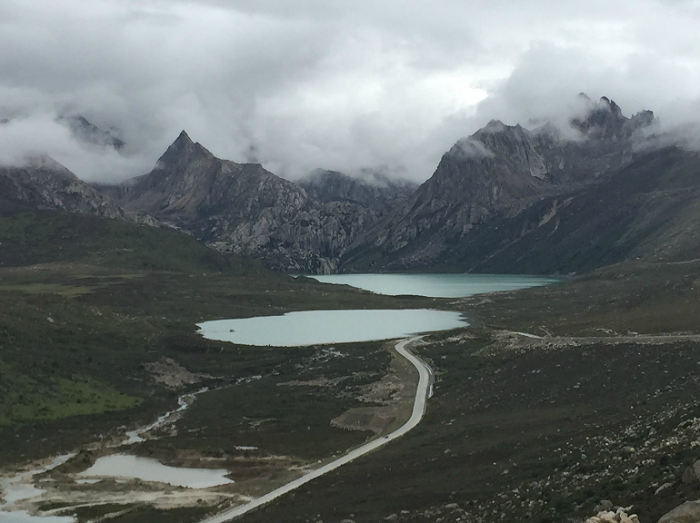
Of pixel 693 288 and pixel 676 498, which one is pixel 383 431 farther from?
pixel 693 288

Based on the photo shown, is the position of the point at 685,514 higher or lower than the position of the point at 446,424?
higher

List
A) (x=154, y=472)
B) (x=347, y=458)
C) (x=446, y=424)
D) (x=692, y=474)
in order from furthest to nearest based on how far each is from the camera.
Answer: (x=446, y=424)
(x=347, y=458)
(x=154, y=472)
(x=692, y=474)

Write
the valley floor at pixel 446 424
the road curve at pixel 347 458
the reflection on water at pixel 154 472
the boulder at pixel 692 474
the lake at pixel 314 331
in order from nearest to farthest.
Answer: the boulder at pixel 692 474
the valley floor at pixel 446 424
the road curve at pixel 347 458
the reflection on water at pixel 154 472
the lake at pixel 314 331

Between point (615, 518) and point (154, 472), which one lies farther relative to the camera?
point (154, 472)

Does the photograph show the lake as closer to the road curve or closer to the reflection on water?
the road curve

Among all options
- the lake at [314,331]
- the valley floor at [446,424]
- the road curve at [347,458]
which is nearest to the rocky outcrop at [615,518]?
the valley floor at [446,424]

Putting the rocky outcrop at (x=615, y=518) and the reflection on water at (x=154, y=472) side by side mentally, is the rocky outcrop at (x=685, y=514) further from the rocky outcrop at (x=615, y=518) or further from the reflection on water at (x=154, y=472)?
the reflection on water at (x=154, y=472)

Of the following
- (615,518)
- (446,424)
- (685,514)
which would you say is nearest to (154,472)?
(446,424)

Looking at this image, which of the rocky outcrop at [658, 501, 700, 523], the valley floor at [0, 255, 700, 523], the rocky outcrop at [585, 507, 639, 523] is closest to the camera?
the rocky outcrop at [658, 501, 700, 523]

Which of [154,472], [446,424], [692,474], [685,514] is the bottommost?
[154,472]

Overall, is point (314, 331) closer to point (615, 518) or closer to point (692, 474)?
point (692, 474)

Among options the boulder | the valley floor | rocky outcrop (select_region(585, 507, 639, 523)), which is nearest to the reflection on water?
the valley floor
